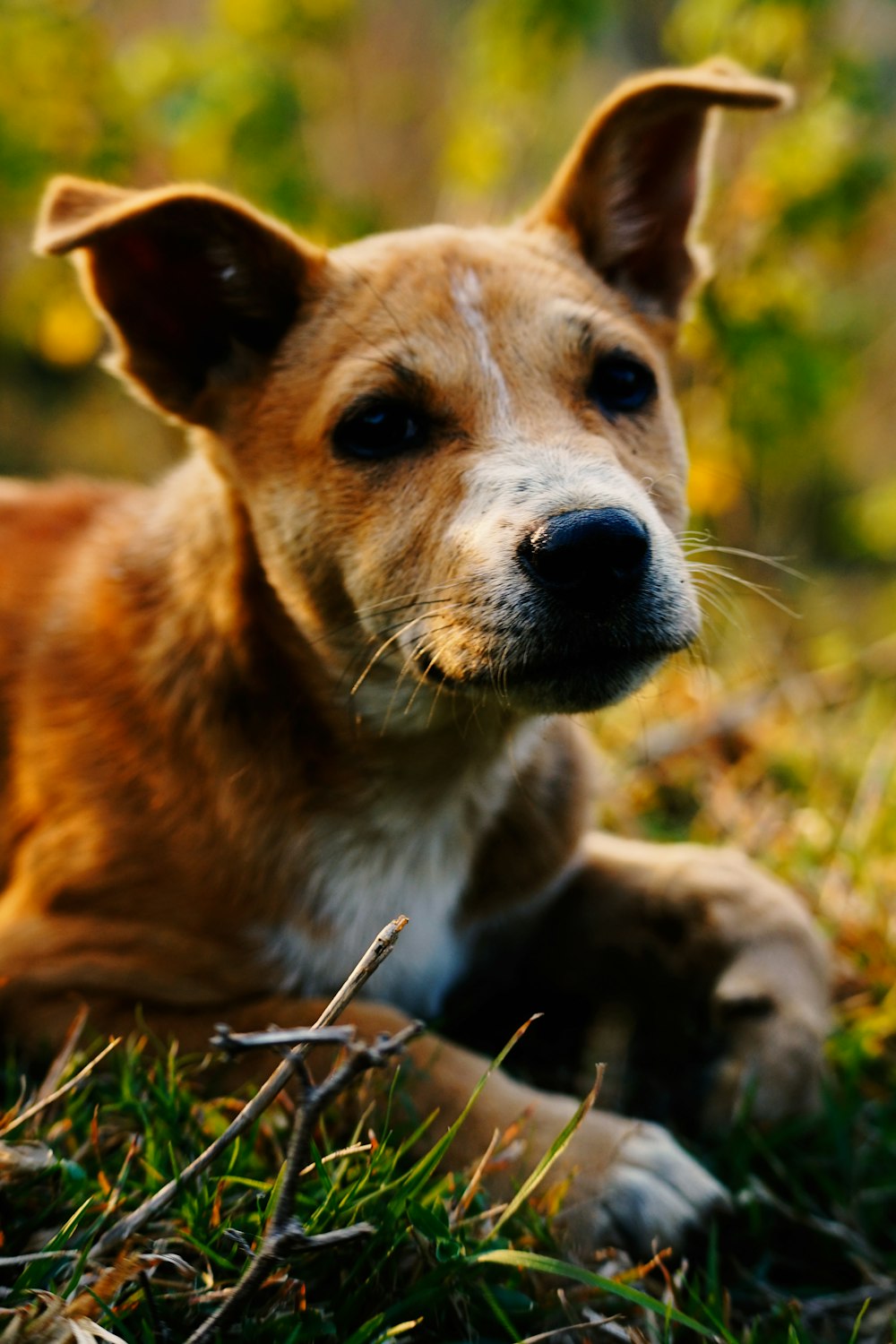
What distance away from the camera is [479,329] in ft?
8.98

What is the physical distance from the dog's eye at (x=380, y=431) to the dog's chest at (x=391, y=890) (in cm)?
86

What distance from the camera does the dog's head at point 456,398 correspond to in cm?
234

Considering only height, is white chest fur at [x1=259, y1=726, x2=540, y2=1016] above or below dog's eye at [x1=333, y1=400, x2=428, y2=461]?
below

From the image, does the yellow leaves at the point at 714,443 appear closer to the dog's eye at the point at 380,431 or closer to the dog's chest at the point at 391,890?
the dog's chest at the point at 391,890

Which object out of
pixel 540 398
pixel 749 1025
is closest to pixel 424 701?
pixel 540 398

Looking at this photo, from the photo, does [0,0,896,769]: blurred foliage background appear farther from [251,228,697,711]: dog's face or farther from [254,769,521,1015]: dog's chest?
[254,769,521,1015]: dog's chest

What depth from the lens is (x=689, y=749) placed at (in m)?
4.79

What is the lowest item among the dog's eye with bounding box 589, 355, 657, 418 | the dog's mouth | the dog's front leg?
the dog's front leg

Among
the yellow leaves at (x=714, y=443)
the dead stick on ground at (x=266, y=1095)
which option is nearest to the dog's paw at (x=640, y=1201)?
the dead stick on ground at (x=266, y=1095)

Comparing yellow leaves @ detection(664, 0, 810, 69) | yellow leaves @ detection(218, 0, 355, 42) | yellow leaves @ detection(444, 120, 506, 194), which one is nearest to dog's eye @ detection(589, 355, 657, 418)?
yellow leaves @ detection(664, 0, 810, 69)

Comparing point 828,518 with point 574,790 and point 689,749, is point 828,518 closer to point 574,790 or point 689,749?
point 689,749

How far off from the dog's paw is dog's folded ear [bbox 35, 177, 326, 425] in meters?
2.02

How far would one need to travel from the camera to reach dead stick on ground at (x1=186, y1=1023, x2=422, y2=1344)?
1562 mm

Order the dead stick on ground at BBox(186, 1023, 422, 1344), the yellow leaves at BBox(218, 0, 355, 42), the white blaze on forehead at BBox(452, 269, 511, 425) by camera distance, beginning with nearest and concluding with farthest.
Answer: the dead stick on ground at BBox(186, 1023, 422, 1344), the white blaze on forehead at BBox(452, 269, 511, 425), the yellow leaves at BBox(218, 0, 355, 42)
